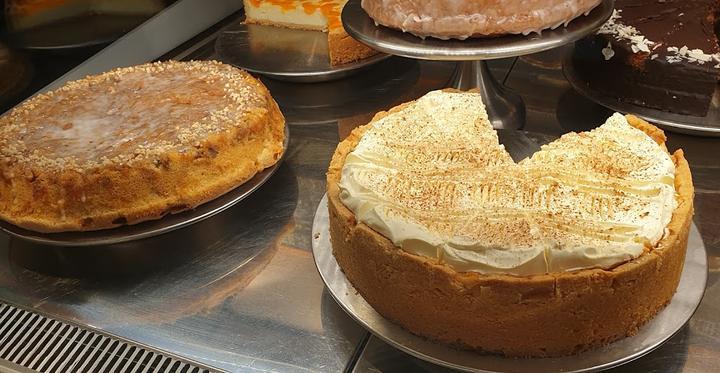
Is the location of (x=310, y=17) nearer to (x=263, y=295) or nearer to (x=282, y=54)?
(x=282, y=54)

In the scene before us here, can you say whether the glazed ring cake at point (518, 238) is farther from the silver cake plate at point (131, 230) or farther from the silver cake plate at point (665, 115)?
the silver cake plate at point (665, 115)

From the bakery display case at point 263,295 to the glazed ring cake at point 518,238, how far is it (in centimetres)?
6

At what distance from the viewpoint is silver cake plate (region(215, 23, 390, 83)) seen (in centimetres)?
246

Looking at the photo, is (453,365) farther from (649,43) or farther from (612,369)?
(649,43)

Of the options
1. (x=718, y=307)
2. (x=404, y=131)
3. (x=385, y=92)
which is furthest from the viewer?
(x=385, y=92)

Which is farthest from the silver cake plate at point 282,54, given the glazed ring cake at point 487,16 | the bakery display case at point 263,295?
the glazed ring cake at point 487,16

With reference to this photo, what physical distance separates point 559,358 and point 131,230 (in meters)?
1.10

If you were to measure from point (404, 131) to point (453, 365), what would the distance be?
1.95ft

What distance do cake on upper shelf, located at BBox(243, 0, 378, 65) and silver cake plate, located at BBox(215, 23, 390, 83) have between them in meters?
0.03

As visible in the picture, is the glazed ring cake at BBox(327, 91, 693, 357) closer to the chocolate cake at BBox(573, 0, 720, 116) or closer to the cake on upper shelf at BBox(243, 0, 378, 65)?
the chocolate cake at BBox(573, 0, 720, 116)

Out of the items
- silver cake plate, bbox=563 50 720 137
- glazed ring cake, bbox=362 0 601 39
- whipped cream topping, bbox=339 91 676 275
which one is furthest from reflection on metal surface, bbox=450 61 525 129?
whipped cream topping, bbox=339 91 676 275

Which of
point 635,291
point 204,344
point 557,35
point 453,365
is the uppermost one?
point 557,35

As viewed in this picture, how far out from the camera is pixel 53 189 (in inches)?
67.9

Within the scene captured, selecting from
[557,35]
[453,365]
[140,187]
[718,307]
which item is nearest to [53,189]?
[140,187]
